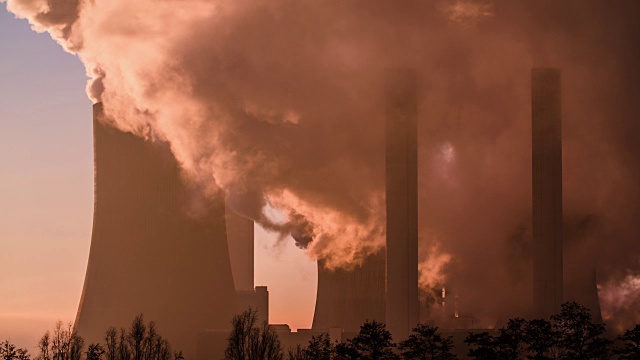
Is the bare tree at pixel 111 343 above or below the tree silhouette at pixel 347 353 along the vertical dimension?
above

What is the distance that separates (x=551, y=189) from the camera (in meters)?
50.1

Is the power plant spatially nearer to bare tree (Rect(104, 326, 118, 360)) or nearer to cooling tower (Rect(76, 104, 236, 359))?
cooling tower (Rect(76, 104, 236, 359))

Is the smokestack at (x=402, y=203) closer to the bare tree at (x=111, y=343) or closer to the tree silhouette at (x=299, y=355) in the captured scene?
the tree silhouette at (x=299, y=355)

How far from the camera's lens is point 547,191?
A: 50.0 meters

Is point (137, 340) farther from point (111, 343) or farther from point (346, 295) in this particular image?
point (346, 295)

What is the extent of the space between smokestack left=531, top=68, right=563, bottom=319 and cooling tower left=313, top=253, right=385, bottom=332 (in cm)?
1282

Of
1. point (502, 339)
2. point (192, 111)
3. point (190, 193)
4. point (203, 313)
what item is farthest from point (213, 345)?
point (502, 339)

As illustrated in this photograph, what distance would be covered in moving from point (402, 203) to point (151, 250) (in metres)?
11.2

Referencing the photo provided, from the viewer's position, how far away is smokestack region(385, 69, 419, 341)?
49.2m

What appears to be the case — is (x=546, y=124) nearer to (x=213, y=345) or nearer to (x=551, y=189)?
(x=551, y=189)

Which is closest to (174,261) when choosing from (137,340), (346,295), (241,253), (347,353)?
(346,295)

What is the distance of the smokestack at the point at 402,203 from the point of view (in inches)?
1938

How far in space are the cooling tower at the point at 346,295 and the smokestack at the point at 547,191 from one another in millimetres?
12818

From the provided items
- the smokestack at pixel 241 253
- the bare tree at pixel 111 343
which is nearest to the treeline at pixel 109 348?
the bare tree at pixel 111 343
